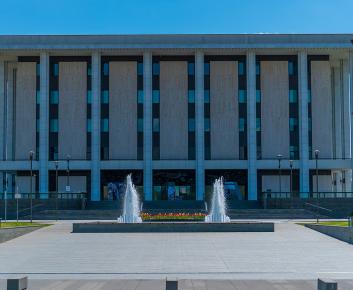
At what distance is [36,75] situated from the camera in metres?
64.6

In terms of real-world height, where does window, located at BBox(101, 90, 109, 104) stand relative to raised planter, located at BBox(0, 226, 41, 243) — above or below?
above

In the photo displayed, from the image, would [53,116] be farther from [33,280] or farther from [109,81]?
[33,280]

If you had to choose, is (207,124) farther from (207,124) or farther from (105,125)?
(105,125)

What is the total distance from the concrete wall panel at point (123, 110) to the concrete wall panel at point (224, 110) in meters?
8.15

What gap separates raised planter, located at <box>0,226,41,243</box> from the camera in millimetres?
27216

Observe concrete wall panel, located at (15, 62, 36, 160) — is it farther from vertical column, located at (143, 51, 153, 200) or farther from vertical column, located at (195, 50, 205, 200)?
vertical column, located at (195, 50, 205, 200)

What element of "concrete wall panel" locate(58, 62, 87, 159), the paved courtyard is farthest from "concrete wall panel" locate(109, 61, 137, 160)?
the paved courtyard

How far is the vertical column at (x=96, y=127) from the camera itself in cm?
6128

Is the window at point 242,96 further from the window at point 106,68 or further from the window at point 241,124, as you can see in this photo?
the window at point 106,68

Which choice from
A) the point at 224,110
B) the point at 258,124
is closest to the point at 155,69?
the point at 224,110

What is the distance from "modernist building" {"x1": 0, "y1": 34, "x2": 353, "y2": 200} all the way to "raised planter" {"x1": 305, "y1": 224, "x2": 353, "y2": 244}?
30.0 meters

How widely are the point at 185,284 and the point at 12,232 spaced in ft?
51.3

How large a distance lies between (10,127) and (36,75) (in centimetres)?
616

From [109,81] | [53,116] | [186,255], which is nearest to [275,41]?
[109,81]
